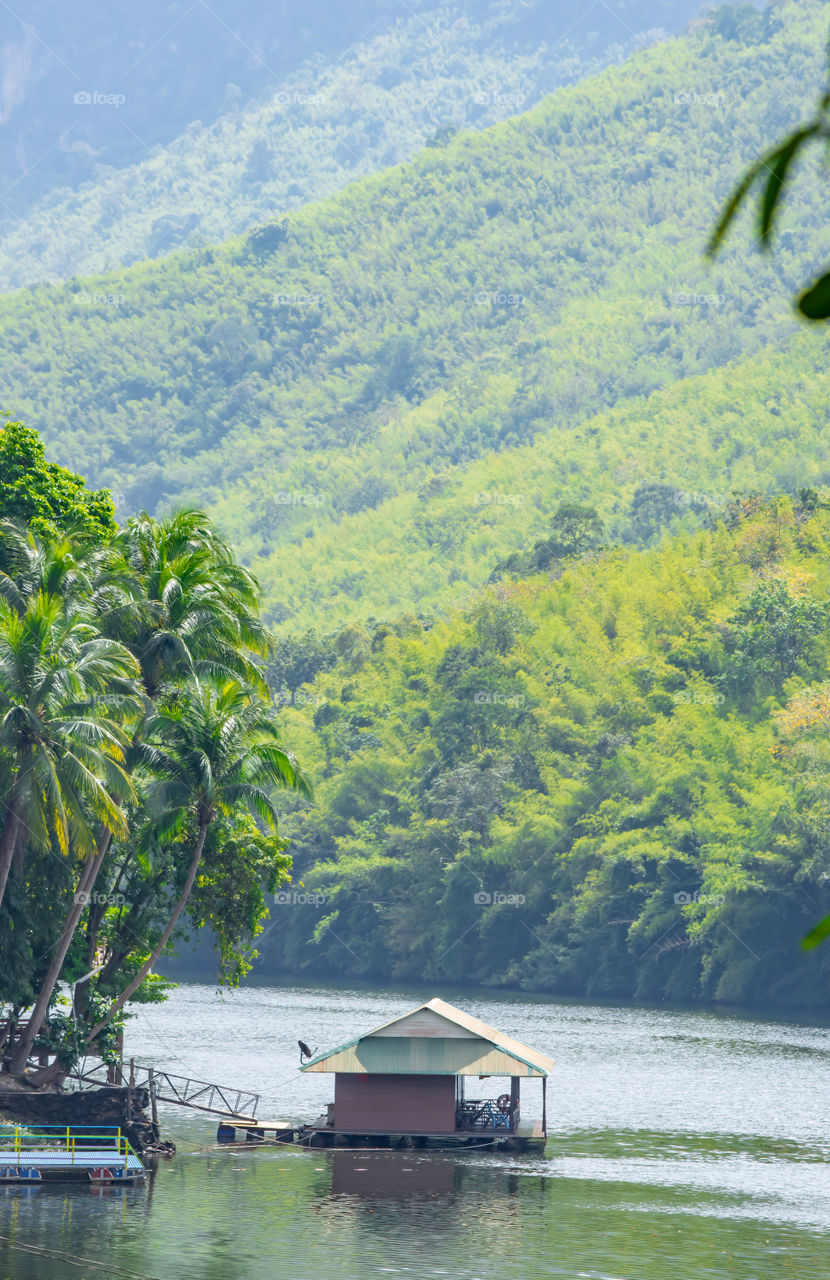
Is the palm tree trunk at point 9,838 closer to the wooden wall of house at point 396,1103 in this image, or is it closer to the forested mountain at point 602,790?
the wooden wall of house at point 396,1103

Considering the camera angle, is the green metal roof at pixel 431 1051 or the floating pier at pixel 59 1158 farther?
the green metal roof at pixel 431 1051

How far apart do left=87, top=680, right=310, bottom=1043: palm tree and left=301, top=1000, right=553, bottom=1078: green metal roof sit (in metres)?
7.68

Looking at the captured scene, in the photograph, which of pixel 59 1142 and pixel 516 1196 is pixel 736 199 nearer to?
pixel 516 1196

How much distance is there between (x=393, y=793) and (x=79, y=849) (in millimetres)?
99070

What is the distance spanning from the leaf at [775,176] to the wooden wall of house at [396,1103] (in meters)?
53.1

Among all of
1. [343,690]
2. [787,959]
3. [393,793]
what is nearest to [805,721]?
[787,959]

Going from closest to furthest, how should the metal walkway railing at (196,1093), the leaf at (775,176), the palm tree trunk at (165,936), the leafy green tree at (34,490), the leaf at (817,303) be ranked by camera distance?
the leaf at (817,303) → the leaf at (775,176) → the palm tree trunk at (165,936) → the leafy green tree at (34,490) → the metal walkway railing at (196,1093)

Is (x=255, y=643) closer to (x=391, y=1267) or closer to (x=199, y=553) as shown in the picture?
(x=199, y=553)

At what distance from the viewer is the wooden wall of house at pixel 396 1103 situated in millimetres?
57594

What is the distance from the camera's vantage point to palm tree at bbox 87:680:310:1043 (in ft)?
176

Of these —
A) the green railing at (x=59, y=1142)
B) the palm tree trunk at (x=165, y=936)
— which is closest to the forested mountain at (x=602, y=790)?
the palm tree trunk at (x=165, y=936)

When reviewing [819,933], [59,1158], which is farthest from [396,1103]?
[819,933]

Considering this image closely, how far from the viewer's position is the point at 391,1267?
4181cm

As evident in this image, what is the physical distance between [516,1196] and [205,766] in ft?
52.2
